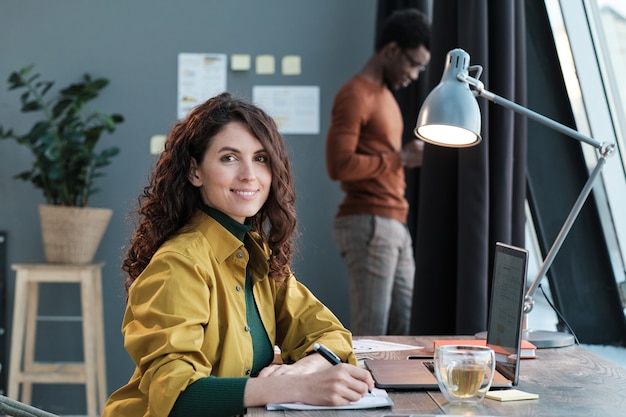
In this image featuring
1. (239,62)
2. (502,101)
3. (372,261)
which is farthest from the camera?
(239,62)

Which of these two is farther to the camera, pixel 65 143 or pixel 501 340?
pixel 65 143

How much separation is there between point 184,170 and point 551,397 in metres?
0.78

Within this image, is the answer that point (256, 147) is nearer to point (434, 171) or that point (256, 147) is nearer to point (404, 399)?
point (404, 399)

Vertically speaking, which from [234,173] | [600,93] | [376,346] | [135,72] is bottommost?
[376,346]

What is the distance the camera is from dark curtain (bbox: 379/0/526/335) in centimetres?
252

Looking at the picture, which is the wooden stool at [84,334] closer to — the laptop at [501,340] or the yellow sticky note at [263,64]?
the yellow sticky note at [263,64]

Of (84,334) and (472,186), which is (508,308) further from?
(84,334)

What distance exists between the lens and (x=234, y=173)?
1.69 metres

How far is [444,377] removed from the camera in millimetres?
1404

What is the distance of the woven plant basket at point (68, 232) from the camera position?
4.04m

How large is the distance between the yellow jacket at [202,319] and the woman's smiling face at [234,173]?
5 cm

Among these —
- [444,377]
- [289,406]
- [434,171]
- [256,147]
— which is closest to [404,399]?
[444,377]

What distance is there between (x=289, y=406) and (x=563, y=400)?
1.48 ft

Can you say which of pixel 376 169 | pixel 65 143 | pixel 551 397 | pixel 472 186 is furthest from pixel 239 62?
pixel 551 397
